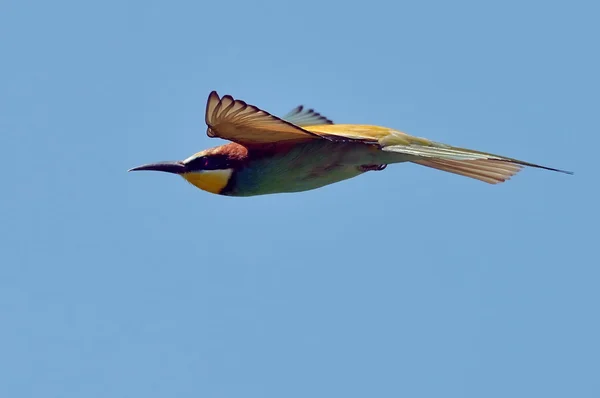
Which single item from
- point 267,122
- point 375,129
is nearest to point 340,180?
point 375,129

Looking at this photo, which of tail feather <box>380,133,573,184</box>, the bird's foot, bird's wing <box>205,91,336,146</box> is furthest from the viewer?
the bird's foot

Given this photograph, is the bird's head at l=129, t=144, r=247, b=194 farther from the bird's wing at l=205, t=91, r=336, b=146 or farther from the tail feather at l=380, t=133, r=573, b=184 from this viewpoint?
the tail feather at l=380, t=133, r=573, b=184

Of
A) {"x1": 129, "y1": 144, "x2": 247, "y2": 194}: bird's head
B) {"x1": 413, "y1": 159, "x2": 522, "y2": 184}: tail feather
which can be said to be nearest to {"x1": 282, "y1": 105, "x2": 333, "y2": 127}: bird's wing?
{"x1": 413, "y1": 159, "x2": 522, "y2": 184}: tail feather

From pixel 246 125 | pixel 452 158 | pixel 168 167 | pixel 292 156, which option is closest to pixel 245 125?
pixel 246 125

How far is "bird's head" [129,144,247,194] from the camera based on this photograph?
192 inches

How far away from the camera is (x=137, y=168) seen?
5.09m

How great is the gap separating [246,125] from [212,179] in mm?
367

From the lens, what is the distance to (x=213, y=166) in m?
4.91

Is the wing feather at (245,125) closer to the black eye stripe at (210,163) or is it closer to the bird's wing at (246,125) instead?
the bird's wing at (246,125)

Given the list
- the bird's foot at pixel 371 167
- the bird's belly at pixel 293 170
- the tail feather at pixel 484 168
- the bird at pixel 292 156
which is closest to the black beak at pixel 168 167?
the bird at pixel 292 156

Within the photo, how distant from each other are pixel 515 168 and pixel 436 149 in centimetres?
63

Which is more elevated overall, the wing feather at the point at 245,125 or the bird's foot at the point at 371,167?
the wing feather at the point at 245,125

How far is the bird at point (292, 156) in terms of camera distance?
15.6 feet

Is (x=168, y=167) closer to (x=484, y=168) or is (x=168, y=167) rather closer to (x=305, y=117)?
(x=305, y=117)
